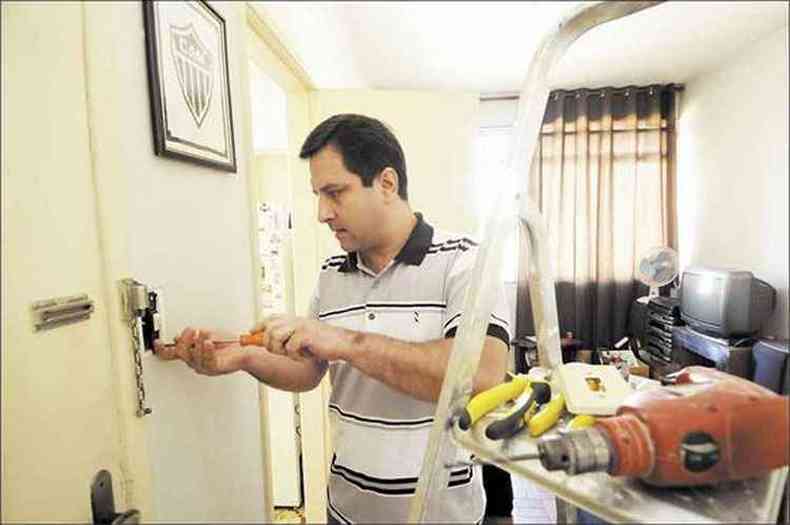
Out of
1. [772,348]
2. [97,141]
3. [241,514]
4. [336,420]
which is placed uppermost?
[97,141]

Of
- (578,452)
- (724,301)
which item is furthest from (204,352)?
(724,301)

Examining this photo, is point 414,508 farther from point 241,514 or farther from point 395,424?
point 241,514

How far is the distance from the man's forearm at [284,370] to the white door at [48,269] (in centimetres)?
18

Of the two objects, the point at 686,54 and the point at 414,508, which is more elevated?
the point at 686,54

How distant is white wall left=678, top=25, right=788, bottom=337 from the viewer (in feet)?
0.98

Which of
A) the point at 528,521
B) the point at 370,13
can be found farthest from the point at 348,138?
the point at 528,521

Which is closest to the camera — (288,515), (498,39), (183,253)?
(498,39)

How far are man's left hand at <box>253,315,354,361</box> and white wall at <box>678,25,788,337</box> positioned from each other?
35cm

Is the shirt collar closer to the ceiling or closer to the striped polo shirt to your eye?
the striped polo shirt

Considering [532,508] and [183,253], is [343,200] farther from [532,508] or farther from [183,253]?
[532,508]

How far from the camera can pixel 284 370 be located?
21.6 inches

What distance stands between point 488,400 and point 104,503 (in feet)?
1.18

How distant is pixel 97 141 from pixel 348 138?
218 mm

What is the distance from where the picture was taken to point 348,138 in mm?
411
